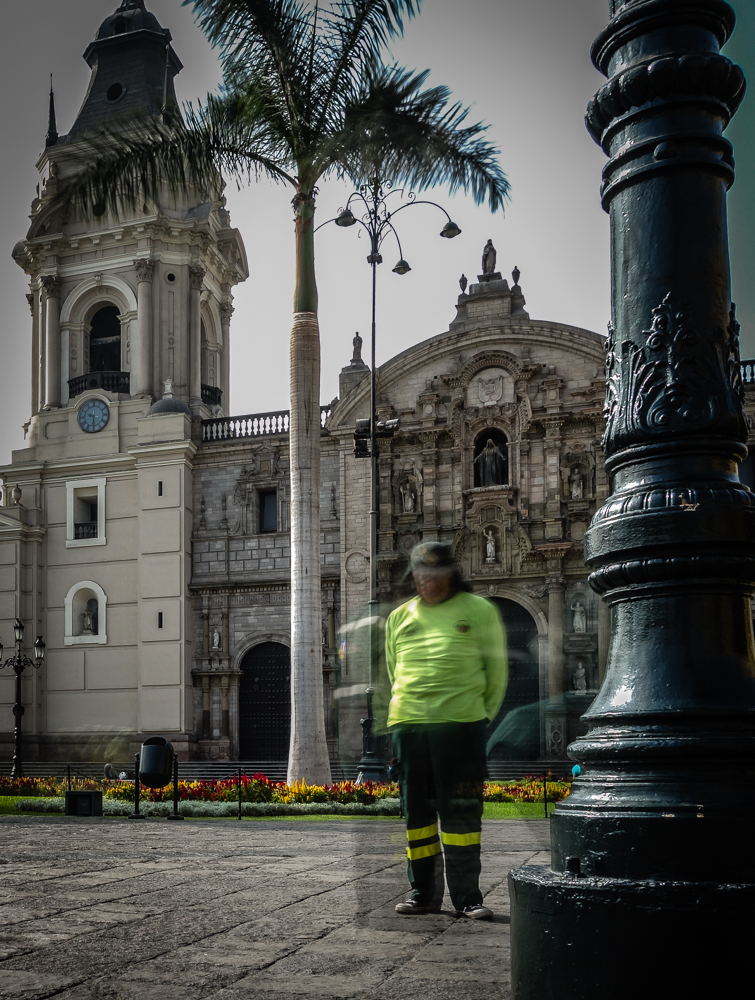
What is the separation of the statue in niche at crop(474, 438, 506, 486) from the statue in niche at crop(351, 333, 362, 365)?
516 centimetres

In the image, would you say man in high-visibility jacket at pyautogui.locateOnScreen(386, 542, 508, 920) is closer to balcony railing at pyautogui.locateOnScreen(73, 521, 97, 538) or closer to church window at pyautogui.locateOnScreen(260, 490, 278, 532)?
church window at pyautogui.locateOnScreen(260, 490, 278, 532)

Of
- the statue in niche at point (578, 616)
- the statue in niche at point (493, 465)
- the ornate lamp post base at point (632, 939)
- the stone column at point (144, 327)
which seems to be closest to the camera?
the ornate lamp post base at point (632, 939)

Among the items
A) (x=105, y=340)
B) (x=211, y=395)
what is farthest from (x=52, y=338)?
(x=211, y=395)

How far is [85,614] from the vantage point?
3325 centimetres

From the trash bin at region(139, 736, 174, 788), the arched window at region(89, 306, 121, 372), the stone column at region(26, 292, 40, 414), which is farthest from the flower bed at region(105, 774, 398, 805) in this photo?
the stone column at region(26, 292, 40, 414)

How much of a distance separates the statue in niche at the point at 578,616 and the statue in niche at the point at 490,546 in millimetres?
2636

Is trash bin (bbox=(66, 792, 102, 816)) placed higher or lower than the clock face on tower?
lower

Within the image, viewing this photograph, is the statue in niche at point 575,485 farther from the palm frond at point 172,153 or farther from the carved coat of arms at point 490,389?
the palm frond at point 172,153

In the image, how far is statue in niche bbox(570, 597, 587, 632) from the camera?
27.8 m

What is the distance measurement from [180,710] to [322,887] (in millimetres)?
25670

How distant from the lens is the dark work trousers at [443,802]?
4711 millimetres

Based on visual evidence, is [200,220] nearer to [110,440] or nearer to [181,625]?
[110,440]

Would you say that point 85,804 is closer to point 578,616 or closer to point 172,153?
point 172,153

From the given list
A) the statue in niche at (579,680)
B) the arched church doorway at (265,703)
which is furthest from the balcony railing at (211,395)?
the statue in niche at (579,680)
